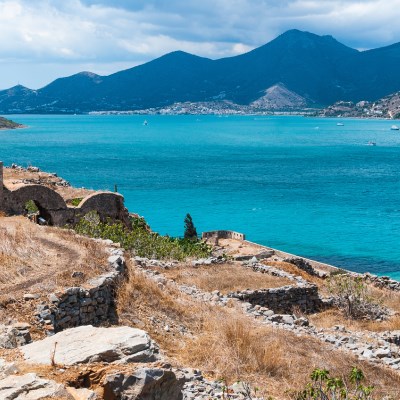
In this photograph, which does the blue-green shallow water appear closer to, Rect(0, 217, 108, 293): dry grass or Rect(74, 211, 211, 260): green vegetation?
Rect(74, 211, 211, 260): green vegetation

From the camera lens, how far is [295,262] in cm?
2662

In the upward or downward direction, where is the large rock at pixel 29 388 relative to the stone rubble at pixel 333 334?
upward

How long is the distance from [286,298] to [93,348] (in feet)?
35.9

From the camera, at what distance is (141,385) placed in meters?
6.01

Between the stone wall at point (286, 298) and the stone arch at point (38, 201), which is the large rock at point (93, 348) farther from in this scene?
the stone arch at point (38, 201)

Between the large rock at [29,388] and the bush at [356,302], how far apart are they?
12815mm

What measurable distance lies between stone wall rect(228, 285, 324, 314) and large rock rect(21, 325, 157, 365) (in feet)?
29.0

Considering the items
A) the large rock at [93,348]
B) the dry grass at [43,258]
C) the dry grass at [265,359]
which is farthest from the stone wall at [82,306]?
the large rock at [93,348]

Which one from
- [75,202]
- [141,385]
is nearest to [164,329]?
[141,385]

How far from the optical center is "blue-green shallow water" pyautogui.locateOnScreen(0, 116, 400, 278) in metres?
A: 54.2

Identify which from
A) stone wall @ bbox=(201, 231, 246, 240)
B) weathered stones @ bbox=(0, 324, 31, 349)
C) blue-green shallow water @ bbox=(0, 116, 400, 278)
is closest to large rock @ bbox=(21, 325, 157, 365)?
weathered stones @ bbox=(0, 324, 31, 349)

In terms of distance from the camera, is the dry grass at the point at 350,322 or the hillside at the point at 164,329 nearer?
Answer: the hillside at the point at 164,329

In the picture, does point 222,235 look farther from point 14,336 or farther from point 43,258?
point 14,336

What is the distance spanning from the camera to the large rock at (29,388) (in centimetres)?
566
